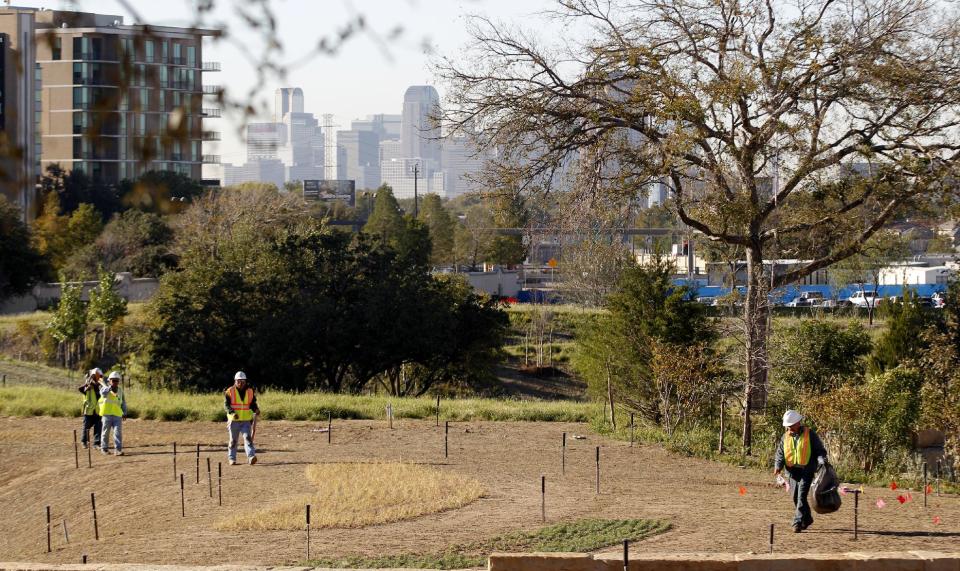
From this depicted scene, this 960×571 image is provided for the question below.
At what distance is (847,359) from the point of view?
27938 millimetres

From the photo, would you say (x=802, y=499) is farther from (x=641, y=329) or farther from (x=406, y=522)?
(x=641, y=329)

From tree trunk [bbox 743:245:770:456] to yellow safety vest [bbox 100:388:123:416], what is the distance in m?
10.1

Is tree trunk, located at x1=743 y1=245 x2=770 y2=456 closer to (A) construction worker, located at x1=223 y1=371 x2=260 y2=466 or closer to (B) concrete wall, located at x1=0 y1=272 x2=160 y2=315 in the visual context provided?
(A) construction worker, located at x1=223 y1=371 x2=260 y2=466

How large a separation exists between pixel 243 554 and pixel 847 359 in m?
20.1

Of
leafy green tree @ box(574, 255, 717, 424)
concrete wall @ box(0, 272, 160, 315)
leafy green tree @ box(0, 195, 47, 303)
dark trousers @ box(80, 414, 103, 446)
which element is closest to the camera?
dark trousers @ box(80, 414, 103, 446)

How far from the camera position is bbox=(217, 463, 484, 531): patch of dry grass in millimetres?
12953

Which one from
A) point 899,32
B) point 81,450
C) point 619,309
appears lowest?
point 81,450

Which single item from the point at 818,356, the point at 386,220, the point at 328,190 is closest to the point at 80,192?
the point at 386,220

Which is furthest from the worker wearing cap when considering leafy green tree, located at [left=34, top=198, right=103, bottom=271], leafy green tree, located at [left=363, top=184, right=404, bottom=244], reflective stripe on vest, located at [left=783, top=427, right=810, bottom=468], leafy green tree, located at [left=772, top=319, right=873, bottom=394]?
leafy green tree, located at [left=363, top=184, right=404, bottom=244]

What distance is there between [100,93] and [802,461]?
8.21 metres

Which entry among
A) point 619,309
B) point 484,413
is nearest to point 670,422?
point 484,413

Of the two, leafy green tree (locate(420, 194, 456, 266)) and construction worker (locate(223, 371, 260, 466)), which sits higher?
leafy green tree (locate(420, 194, 456, 266))

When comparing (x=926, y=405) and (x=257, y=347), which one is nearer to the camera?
(x=926, y=405)

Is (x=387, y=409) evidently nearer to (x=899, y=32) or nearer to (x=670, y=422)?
(x=670, y=422)
